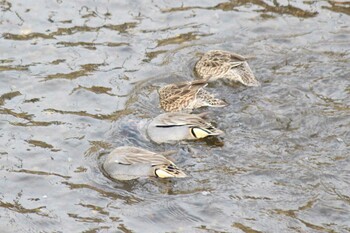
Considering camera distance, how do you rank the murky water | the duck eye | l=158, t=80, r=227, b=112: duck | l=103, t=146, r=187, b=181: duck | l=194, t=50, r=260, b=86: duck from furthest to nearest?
l=194, t=50, r=260, b=86: duck → l=158, t=80, r=227, b=112: duck → the duck eye → l=103, t=146, r=187, b=181: duck → the murky water

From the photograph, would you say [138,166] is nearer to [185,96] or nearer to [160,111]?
[160,111]

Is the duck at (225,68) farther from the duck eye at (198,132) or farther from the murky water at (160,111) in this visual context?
the duck eye at (198,132)

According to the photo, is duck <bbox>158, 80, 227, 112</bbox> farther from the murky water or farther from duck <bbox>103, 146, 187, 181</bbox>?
duck <bbox>103, 146, 187, 181</bbox>

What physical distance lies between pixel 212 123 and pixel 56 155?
2.20 m

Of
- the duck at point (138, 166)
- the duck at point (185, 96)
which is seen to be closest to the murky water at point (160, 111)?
the duck at point (138, 166)

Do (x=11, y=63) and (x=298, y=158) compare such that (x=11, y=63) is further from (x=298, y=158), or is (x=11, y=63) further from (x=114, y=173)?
(x=298, y=158)

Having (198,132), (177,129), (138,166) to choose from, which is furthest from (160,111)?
(138,166)

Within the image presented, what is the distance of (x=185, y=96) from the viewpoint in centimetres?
1224

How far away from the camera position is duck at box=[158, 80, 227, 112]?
477 inches

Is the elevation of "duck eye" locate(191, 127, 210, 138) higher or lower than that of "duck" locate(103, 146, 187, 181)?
higher

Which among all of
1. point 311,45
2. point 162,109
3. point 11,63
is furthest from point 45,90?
point 311,45

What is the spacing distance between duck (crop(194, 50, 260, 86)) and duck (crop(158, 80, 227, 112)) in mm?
257

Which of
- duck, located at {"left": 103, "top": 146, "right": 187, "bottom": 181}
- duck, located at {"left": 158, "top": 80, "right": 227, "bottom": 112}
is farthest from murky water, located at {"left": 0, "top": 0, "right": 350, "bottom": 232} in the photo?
duck, located at {"left": 158, "top": 80, "right": 227, "bottom": 112}

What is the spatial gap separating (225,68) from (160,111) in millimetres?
1251
